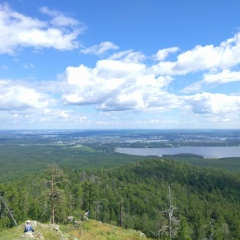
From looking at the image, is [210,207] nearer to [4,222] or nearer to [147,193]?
[147,193]

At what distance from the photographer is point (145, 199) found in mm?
118375

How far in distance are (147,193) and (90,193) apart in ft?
137

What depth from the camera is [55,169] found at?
45.3 meters

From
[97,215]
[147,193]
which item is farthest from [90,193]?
[147,193]

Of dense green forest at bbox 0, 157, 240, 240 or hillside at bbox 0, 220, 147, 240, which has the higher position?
hillside at bbox 0, 220, 147, 240

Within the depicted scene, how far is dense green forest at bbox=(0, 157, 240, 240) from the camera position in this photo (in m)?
70.1

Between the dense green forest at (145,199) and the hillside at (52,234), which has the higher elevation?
the hillside at (52,234)

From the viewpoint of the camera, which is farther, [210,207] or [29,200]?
[210,207]

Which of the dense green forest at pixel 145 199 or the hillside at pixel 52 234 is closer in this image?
the hillside at pixel 52 234

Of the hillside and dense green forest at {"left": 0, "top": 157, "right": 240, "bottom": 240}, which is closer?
the hillside

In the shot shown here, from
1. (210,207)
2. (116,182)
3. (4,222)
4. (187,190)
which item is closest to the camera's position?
(4,222)

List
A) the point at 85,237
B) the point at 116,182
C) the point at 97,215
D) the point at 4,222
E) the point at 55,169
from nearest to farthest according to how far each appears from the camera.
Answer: the point at 85,237, the point at 55,169, the point at 4,222, the point at 97,215, the point at 116,182

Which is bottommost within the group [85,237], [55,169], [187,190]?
[187,190]

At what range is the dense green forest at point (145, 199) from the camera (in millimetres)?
70125
